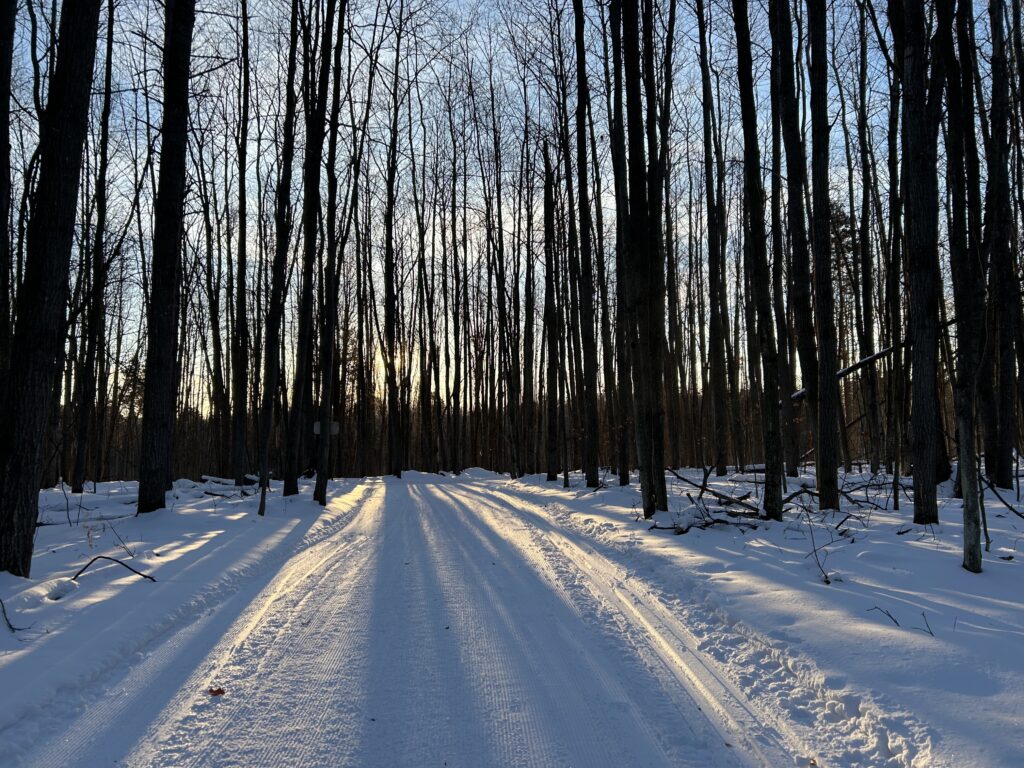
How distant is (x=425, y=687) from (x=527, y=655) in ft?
2.49

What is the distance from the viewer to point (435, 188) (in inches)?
1137

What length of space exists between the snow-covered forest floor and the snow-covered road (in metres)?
0.02

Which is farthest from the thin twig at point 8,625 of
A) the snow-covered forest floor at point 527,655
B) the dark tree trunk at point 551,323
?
the dark tree trunk at point 551,323

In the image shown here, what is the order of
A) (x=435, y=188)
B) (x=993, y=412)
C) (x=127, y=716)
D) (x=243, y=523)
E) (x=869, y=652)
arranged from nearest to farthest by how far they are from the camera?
1. (x=127, y=716)
2. (x=869, y=652)
3. (x=243, y=523)
4. (x=993, y=412)
5. (x=435, y=188)

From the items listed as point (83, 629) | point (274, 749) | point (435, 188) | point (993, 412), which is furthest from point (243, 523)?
point (435, 188)

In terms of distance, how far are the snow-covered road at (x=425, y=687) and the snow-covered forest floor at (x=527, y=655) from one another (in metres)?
0.02

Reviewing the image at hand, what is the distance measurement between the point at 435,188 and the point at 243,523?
22555 millimetres

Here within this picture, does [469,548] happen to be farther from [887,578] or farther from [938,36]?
[938,36]

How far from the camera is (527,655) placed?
381cm

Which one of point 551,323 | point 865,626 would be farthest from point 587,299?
point 865,626

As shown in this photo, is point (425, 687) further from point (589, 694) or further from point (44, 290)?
point (44, 290)

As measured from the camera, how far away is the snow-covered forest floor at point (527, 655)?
2.75 m

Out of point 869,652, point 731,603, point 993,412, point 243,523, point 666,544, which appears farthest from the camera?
point 993,412

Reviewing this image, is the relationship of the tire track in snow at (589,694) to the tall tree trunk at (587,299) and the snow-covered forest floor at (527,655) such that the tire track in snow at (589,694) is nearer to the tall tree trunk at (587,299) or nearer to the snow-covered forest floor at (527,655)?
the snow-covered forest floor at (527,655)
